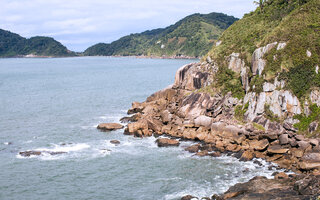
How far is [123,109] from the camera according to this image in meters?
72.9

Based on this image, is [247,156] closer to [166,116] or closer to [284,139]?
[284,139]

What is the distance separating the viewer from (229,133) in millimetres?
46781

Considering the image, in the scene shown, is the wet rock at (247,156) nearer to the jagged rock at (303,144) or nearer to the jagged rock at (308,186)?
the jagged rock at (303,144)

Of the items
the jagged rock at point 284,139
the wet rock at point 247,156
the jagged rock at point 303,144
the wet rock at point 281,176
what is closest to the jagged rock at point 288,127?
the jagged rock at point 284,139

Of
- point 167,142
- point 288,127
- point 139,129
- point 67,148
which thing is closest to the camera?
point 288,127

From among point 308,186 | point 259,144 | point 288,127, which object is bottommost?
point 308,186

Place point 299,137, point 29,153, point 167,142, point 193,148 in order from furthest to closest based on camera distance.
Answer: point 167,142
point 193,148
point 29,153
point 299,137

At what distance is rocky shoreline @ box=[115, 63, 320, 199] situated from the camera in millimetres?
31156

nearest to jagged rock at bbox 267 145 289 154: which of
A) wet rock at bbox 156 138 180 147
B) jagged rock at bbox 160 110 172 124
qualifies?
wet rock at bbox 156 138 180 147

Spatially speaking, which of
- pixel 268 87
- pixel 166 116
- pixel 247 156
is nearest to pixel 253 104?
pixel 268 87

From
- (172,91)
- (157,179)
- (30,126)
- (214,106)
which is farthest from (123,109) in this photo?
(157,179)

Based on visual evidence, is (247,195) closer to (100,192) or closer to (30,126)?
(100,192)

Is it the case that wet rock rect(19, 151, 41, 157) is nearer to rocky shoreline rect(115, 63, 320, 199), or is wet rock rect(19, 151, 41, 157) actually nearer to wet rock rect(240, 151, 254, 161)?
rocky shoreline rect(115, 63, 320, 199)

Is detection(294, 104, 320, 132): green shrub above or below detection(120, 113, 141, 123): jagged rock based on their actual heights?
→ above
